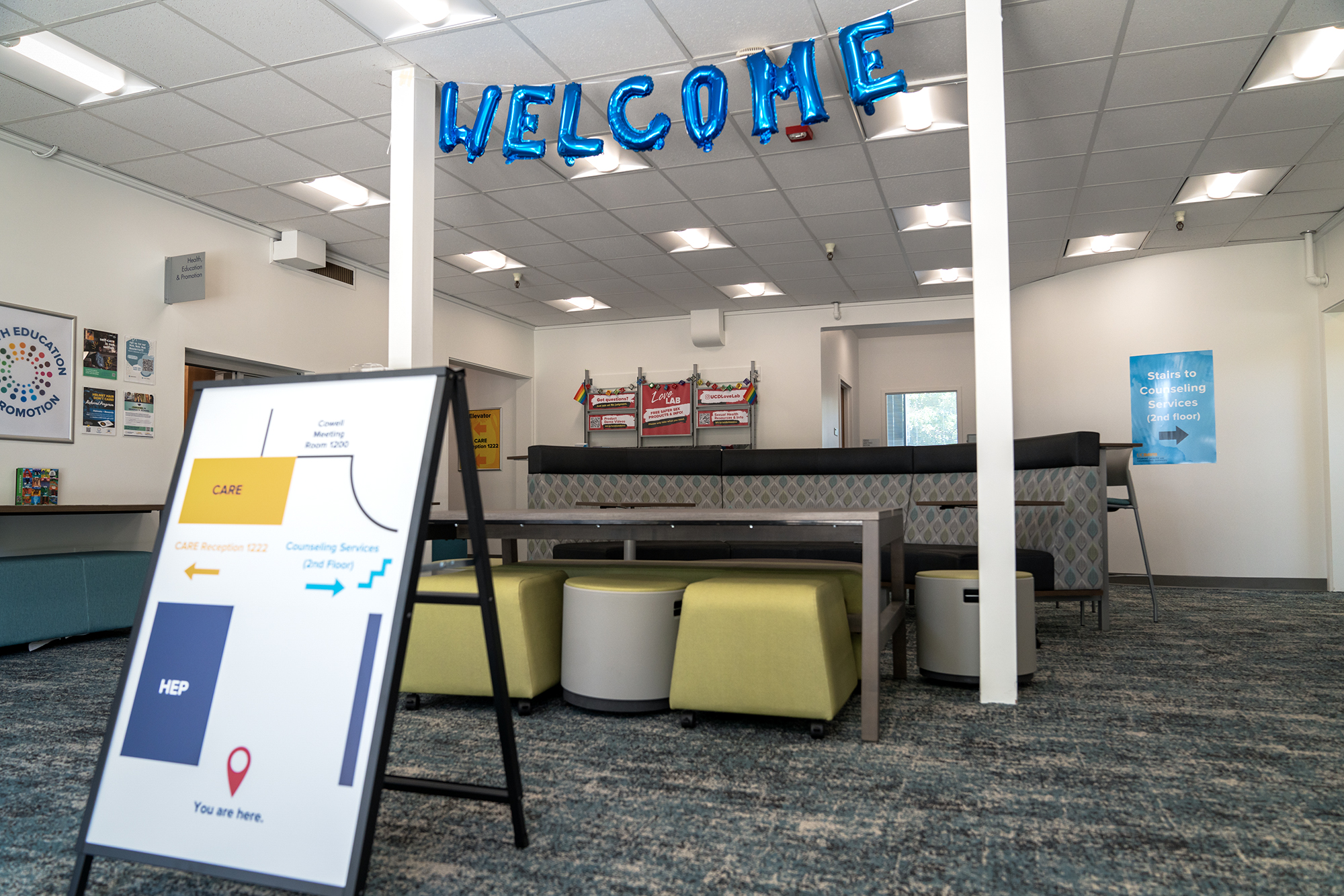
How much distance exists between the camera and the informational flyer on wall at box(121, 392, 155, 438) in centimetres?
533

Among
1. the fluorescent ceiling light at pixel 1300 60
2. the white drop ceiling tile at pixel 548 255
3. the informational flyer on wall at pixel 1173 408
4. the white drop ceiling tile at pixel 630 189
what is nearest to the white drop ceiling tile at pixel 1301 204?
the informational flyer on wall at pixel 1173 408

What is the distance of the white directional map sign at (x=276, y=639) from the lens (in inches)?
56.0

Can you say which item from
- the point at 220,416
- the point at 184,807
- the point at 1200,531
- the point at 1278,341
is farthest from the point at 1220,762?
the point at 1278,341

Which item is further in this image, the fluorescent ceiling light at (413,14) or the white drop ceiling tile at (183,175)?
the white drop ceiling tile at (183,175)

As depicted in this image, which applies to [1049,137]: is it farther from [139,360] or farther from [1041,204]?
[139,360]

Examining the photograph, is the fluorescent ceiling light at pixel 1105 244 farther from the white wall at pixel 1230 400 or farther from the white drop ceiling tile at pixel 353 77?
the white drop ceiling tile at pixel 353 77

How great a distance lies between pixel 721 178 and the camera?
5.46 metres

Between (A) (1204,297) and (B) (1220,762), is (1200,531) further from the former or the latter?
(B) (1220,762)

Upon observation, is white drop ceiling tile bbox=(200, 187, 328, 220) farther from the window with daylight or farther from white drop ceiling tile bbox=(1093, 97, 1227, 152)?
the window with daylight

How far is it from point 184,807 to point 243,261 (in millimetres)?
5680

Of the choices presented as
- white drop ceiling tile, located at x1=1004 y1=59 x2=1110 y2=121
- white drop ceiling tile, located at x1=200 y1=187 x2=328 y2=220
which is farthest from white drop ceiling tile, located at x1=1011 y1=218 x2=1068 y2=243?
white drop ceiling tile, located at x1=200 y1=187 x2=328 y2=220

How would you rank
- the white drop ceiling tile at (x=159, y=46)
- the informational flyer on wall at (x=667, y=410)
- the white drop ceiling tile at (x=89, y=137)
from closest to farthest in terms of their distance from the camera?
1. the white drop ceiling tile at (x=159, y=46)
2. the white drop ceiling tile at (x=89, y=137)
3. the informational flyer on wall at (x=667, y=410)

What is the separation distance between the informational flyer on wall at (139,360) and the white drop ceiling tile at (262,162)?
1.30m

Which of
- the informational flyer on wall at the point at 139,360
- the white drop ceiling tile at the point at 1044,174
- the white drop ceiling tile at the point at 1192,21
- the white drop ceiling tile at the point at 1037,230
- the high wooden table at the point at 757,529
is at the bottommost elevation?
the high wooden table at the point at 757,529
